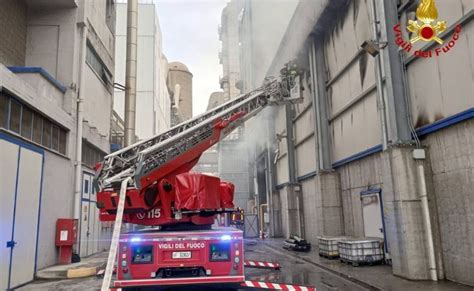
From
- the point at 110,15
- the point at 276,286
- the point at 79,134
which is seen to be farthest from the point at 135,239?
the point at 110,15

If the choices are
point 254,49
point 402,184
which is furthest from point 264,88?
point 254,49

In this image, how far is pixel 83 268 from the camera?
34.9 ft

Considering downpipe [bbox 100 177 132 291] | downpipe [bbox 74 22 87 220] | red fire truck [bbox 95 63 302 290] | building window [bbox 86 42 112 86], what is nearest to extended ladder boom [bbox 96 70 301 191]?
red fire truck [bbox 95 63 302 290]

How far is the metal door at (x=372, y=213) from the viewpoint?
11.5 metres

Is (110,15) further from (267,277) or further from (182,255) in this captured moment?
(182,255)

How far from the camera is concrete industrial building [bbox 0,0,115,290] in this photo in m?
9.02

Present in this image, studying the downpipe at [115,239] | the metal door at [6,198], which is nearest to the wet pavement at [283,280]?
the metal door at [6,198]

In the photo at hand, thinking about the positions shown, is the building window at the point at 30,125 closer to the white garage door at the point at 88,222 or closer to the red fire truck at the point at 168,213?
the white garage door at the point at 88,222

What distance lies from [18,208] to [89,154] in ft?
21.8

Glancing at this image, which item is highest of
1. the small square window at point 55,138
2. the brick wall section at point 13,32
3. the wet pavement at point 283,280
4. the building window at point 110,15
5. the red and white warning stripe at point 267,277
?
the building window at point 110,15

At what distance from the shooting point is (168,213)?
709 centimetres

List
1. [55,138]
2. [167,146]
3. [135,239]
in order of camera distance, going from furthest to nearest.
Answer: [55,138] < [167,146] < [135,239]

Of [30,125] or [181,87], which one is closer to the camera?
[30,125]

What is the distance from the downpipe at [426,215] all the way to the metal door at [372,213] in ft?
8.87
